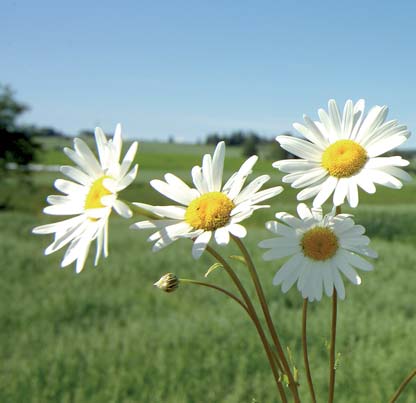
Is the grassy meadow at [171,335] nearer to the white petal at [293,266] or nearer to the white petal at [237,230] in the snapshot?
the white petal at [293,266]

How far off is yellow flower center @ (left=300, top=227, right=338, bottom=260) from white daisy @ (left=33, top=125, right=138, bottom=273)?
1.26 feet

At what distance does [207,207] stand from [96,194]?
0.65 ft

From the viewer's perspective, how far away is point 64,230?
0.90m

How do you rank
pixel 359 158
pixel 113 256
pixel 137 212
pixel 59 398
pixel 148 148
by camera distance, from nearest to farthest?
pixel 137 212 < pixel 359 158 < pixel 59 398 < pixel 113 256 < pixel 148 148

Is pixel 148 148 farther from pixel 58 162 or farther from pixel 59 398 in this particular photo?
pixel 59 398

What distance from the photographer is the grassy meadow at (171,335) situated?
3.27 meters

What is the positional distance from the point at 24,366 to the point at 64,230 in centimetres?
316

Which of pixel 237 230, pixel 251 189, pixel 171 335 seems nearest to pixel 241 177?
pixel 251 189

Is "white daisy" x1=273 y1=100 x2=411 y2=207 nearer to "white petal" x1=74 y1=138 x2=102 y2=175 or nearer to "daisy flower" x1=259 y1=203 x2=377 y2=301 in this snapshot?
"daisy flower" x1=259 y1=203 x2=377 y2=301

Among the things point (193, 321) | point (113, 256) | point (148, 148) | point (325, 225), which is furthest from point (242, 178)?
point (148, 148)

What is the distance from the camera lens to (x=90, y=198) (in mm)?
903

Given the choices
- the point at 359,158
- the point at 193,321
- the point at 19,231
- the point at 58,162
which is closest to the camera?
the point at 359,158

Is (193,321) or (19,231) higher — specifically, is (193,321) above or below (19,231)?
below

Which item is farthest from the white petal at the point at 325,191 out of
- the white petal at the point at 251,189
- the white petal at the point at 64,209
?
the white petal at the point at 64,209
